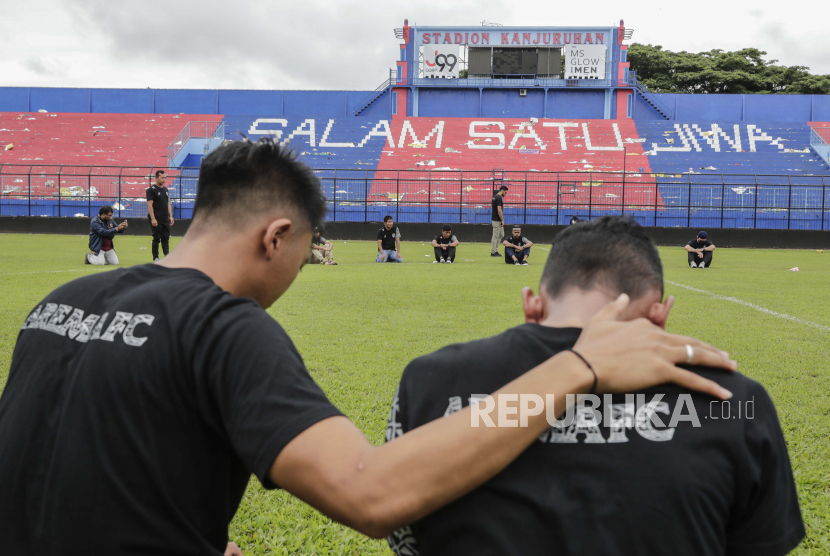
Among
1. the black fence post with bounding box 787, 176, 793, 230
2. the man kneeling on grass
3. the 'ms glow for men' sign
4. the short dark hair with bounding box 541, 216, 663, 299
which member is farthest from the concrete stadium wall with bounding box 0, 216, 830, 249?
the man kneeling on grass

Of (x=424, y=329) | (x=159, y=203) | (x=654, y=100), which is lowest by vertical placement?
(x=424, y=329)

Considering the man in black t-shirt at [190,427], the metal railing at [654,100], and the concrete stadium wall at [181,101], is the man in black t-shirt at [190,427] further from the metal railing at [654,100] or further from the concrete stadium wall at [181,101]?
the metal railing at [654,100]

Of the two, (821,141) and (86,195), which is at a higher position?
(821,141)

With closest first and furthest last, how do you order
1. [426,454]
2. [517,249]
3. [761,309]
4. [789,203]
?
[426,454] → [761,309] → [517,249] → [789,203]

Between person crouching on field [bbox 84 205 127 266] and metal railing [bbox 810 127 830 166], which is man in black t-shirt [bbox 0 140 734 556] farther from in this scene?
metal railing [bbox 810 127 830 166]

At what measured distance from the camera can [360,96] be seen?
134ft

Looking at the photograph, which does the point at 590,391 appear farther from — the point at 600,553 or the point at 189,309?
the point at 189,309

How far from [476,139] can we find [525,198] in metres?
10.4

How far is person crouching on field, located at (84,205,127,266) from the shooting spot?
511 inches

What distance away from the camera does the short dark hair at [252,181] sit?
5.18ft

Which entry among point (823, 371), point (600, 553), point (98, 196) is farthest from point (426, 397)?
point (98, 196)

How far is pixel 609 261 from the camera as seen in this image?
4.56 feet

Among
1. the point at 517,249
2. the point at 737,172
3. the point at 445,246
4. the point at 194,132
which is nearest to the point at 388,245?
the point at 445,246
